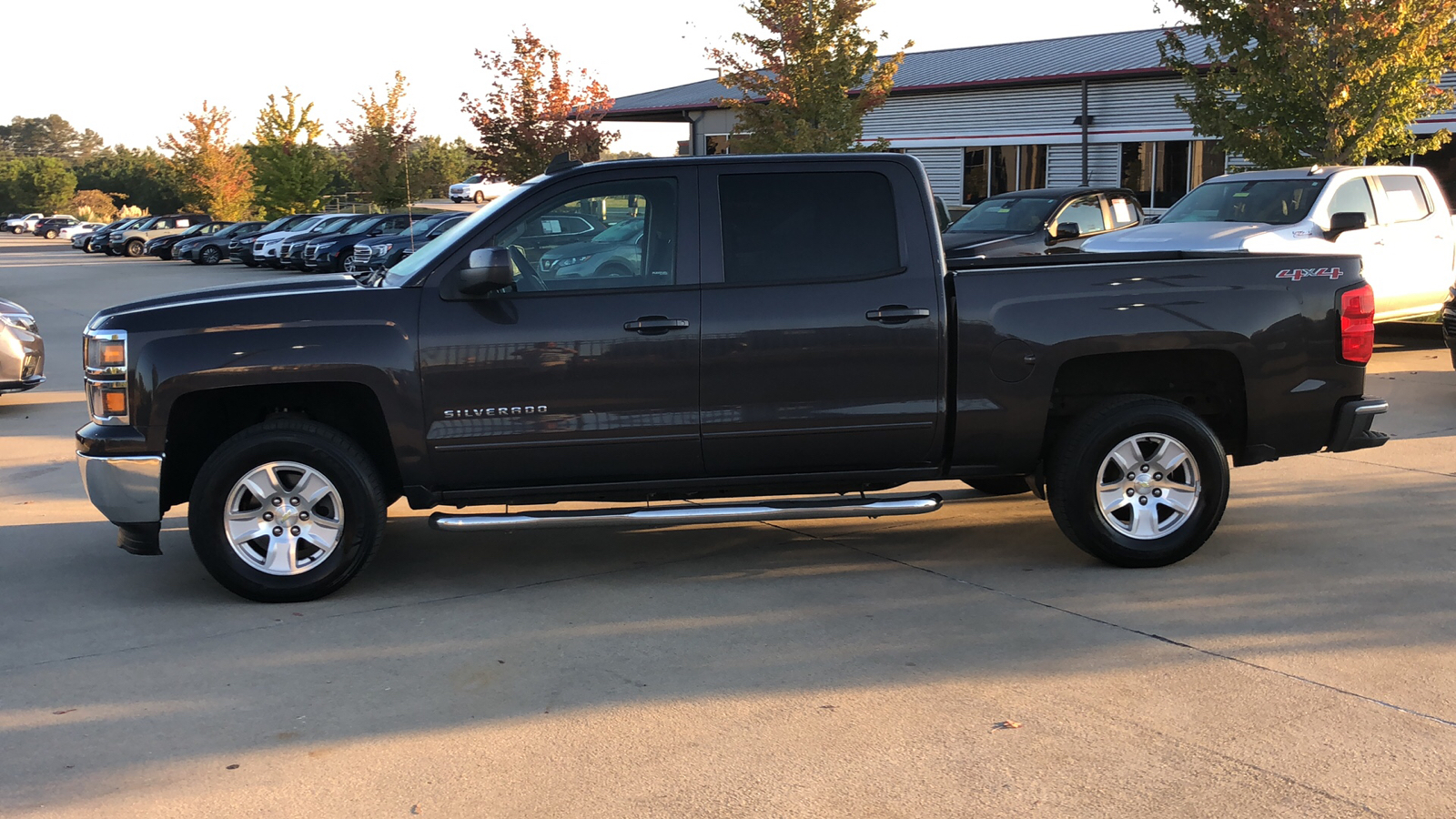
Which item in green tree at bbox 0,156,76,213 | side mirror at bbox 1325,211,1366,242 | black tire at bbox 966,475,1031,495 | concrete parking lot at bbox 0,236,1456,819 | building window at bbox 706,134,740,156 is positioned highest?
green tree at bbox 0,156,76,213

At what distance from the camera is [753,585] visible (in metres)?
5.88

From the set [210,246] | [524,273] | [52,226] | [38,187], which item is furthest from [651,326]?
[38,187]

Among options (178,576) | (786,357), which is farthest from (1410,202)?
(178,576)

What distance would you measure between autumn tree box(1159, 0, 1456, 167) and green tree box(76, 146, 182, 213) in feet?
278

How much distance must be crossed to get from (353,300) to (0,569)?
8.09 ft

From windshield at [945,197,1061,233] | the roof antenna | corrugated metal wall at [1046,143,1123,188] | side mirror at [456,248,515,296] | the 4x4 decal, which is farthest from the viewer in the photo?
corrugated metal wall at [1046,143,1123,188]

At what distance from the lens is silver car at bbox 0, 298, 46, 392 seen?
11.2m

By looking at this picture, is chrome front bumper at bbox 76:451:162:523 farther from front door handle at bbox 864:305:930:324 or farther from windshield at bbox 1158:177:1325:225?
windshield at bbox 1158:177:1325:225

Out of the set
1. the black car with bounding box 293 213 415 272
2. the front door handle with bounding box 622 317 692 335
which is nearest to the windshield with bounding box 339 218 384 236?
the black car with bounding box 293 213 415 272

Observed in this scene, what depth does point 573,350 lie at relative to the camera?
5.59 m

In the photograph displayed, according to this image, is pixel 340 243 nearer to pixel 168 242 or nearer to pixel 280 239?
pixel 280 239

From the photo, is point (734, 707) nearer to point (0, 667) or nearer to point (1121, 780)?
point (1121, 780)

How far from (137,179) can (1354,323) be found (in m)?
114

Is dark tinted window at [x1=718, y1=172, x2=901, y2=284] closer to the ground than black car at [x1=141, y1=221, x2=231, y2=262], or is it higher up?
closer to the ground
